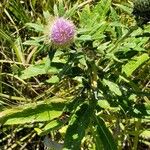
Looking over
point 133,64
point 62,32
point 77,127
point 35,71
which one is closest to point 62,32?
point 62,32

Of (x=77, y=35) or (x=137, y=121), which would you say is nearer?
(x=77, y=35)

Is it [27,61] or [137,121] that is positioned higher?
[27,61]

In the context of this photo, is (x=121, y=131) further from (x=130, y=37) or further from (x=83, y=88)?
(x=130, y=37)

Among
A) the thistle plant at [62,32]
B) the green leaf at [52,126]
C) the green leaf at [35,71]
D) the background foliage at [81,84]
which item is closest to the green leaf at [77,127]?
the background foliage at [81,84]

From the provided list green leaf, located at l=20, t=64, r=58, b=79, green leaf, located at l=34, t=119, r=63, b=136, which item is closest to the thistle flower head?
green leaf, located at l=20, t=64, r=58, b=79

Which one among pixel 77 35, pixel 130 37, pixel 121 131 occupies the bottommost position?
pixel 121 131

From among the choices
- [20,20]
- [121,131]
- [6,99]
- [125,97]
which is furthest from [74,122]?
[20,20]
